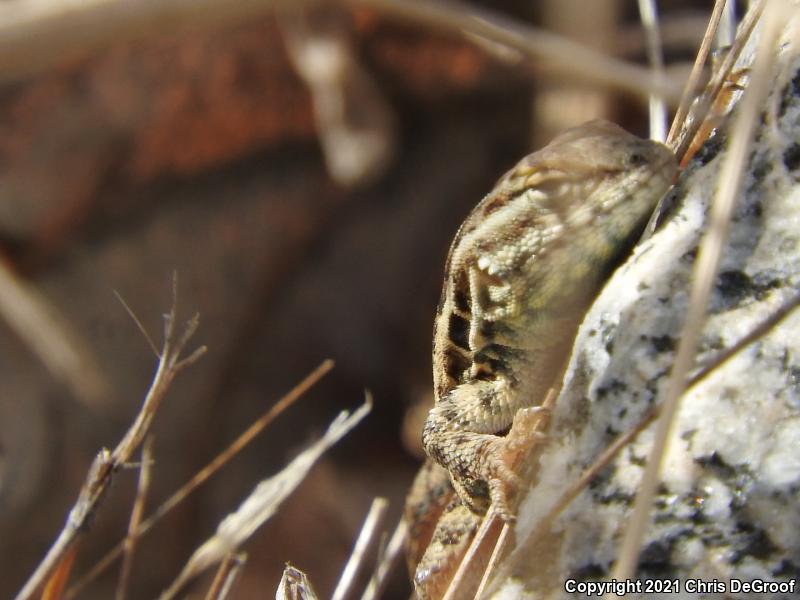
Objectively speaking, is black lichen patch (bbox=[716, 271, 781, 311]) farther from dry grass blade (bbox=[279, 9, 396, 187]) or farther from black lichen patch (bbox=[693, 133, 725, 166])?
dry grass blade (bbox=[279, 9, 396, 187])

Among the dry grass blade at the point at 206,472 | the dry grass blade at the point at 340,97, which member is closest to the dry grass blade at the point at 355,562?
the dry grass blade at the point at 206,472

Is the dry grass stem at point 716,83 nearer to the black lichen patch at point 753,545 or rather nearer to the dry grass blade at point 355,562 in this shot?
the black lichen patch at point 753,545

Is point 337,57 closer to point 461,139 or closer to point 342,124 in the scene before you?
point 342,124

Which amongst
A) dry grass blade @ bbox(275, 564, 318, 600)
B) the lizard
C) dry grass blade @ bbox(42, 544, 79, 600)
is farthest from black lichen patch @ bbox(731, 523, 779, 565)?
dry grass blade @ bbox(42, 544, 79, 600)

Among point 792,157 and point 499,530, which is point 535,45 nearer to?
point 792,157

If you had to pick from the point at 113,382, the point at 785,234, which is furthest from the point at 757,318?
the point at 113,382

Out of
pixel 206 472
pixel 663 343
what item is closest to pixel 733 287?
pixel 663 343
